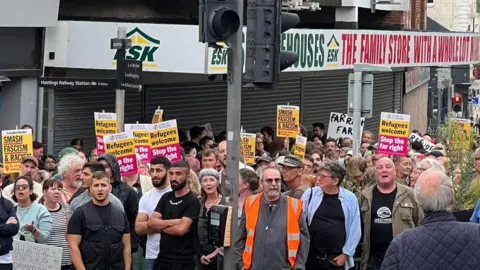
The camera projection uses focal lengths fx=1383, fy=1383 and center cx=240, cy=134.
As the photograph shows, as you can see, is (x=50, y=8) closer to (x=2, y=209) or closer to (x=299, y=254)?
(x=2, y=209)

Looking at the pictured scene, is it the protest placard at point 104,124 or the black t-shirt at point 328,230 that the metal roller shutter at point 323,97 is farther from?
the black t-shirt at point 328,230

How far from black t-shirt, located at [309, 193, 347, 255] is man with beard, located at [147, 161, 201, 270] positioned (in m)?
1.15

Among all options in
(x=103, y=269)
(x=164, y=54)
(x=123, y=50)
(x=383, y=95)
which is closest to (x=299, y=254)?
(x=103, y=269)

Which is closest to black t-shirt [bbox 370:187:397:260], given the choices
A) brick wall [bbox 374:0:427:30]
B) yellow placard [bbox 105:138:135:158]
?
yellow placard [bbox 105:138:135:158]

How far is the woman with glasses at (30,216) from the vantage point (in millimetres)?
12742

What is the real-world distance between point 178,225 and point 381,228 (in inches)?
73.2

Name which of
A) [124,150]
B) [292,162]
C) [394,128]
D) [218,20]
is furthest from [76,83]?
[218,20]

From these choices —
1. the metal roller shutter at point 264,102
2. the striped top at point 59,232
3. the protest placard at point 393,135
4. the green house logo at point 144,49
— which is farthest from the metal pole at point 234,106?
the metal roller shutter at point 264,102

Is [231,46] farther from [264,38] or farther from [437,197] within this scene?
[437,197]

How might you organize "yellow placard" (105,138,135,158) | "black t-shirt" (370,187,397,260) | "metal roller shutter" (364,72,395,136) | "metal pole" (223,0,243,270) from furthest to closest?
"metal roller shutter" (364,72,395,136), "yellow placard" (105,138,135,158), "black t-shirt" (370,187,397,260), "metal pole" (223,0,243,270)

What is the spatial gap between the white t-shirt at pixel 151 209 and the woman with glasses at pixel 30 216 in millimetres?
→ 940

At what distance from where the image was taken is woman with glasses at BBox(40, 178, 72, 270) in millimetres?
12859

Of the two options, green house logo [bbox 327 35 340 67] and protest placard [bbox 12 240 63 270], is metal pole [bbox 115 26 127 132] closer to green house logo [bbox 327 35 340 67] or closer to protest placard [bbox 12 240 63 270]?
green house logo [bbox 327 35 340 67]

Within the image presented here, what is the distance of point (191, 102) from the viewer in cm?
2848
